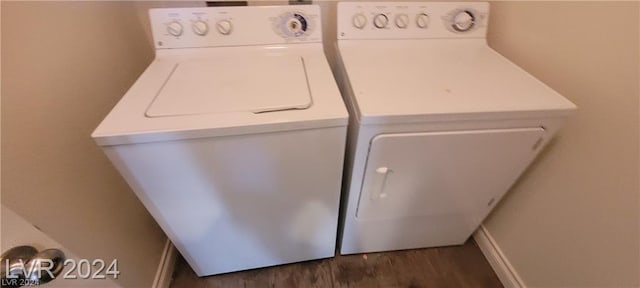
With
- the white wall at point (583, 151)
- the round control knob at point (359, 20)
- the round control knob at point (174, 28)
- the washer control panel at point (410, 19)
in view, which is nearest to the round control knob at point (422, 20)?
the washer control panel at point (410, 19)

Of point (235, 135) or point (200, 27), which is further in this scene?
point (200, 27)

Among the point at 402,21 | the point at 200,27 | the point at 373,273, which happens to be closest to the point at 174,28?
the point at 200,27

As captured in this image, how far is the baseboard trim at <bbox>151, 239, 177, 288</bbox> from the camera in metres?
1.35

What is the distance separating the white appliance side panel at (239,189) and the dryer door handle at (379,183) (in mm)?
136

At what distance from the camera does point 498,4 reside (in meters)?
1.33

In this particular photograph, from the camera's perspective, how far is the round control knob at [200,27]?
3.69 ft

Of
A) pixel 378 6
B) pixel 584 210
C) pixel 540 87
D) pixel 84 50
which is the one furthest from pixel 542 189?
pixel 84 50

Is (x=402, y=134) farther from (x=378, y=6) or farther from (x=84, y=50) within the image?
(x=84, y=50)

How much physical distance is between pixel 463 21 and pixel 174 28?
3.89ft

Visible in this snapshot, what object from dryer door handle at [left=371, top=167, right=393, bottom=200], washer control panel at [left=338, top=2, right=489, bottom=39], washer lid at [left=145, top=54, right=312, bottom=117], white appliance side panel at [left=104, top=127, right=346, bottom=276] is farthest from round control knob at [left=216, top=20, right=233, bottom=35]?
dryer door handle at [left=371, top=167, right=393, bottom=200]

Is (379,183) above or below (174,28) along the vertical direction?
below

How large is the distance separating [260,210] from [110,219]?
54 cm

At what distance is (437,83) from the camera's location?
1001 mm

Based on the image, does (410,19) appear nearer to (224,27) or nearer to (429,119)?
(429,119)
